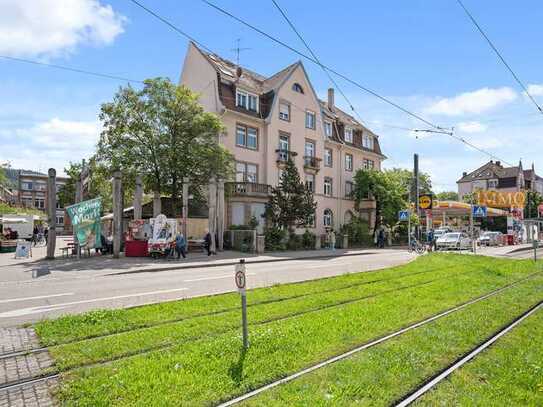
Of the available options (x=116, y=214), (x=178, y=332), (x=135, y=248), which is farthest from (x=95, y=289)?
(x=116, y=214)

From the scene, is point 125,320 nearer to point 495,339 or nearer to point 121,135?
point 495,339

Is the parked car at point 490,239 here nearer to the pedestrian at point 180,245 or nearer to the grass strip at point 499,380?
the pedestrian at point 180,245

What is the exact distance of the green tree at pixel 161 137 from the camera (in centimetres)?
2658

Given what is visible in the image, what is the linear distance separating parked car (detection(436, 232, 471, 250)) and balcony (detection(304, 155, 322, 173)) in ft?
43.0

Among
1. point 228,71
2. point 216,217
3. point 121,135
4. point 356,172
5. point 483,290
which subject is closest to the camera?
point 483,290

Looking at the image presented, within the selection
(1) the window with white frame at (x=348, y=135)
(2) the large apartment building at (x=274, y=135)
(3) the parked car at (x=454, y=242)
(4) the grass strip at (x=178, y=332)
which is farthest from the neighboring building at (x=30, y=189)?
(4) the grass strip at (x=178, y=332)

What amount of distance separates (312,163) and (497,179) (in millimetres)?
70136

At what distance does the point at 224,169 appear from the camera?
28.0 metres

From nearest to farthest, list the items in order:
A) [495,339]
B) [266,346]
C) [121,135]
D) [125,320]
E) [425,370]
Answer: [425,370]
[266,346]
[495,339]
[125,320]
[121,135]

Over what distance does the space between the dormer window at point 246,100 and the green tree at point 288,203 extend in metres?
6.44

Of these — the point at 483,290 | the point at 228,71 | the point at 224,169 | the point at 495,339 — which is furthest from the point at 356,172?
the point at 495,339

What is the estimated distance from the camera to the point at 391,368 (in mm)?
5156

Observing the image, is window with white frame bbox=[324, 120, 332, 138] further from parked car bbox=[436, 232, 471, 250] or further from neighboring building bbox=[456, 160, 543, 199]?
neighboring building bbox=[456, 160, 543, 199]

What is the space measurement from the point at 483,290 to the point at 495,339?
18.0 feet
